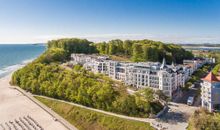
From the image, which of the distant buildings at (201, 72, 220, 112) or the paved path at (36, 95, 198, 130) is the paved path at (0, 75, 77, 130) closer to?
the paved path at (36, 95, 198, 130)

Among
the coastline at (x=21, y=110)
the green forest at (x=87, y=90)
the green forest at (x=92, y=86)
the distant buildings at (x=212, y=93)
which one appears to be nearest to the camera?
the coastline at (x=21, y=110)

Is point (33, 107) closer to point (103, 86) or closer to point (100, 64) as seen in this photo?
point (103, 86)

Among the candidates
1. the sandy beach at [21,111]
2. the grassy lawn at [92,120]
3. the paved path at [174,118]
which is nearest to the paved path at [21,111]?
the sandy beach at [21,111]

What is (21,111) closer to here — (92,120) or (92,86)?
(92,86)

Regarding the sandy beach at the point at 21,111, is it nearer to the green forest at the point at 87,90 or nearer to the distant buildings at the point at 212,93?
the green forest at the point at 87,90

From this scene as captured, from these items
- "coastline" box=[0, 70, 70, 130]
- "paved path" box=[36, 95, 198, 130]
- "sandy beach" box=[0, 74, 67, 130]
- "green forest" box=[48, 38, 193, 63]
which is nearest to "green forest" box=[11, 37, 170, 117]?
"paved path" box=[36, 95, 198, 130]

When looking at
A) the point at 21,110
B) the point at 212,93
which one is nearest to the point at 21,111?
the point at 21,110
